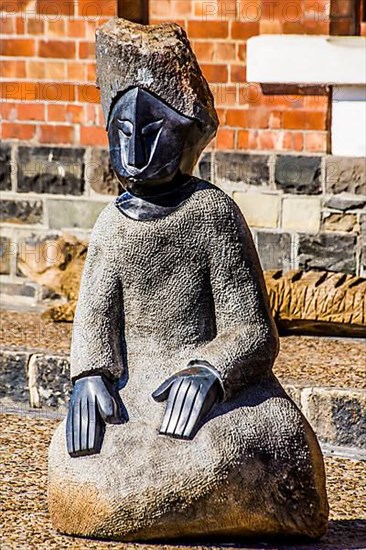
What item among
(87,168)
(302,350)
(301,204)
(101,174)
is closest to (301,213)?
(301,204)

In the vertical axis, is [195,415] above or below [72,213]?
above

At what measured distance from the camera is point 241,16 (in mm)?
8125

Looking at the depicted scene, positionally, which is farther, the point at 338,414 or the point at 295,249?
the point at 295,249

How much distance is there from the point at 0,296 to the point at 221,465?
4.81 metres

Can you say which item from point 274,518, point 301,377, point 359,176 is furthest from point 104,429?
point 359,176

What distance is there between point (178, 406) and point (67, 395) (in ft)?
7.98

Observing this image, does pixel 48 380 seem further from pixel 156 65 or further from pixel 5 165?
pixel 156 65

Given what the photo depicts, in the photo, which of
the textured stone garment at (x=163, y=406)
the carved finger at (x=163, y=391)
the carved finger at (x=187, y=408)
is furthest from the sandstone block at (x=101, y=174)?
the carved finger at (x=187, y=408)

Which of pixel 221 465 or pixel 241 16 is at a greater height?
pixel 241 16

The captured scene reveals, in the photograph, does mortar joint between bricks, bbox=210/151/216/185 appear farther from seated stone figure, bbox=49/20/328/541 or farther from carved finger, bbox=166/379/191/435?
carved finger, bbox=166/379/191/435

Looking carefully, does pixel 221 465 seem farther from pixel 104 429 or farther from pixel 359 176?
pixel 359 176

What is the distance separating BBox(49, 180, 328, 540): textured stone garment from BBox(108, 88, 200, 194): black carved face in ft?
0.43

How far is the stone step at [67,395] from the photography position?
247 inches

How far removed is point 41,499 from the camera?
→ 5207 millimetres
